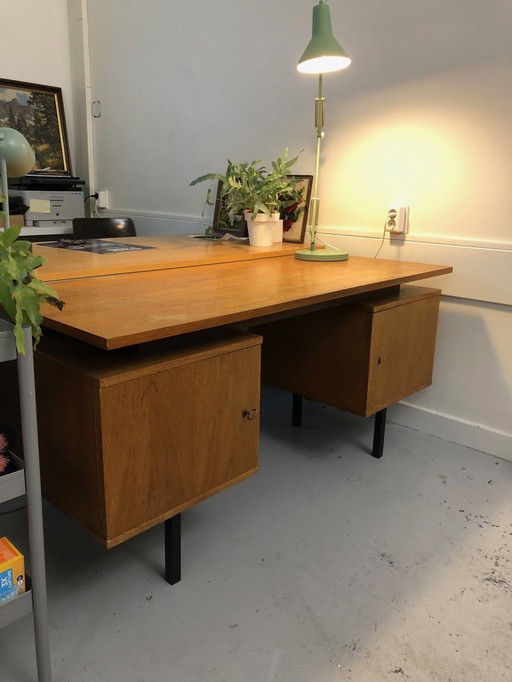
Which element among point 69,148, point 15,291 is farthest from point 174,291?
point 69,148

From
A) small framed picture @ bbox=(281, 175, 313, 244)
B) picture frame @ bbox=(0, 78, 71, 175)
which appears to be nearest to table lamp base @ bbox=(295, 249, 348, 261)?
small framed picture @ bbox=(281, 175, 313, 244)

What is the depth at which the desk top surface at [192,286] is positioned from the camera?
3.55ft

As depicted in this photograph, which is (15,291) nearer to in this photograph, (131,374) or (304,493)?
(131,374)

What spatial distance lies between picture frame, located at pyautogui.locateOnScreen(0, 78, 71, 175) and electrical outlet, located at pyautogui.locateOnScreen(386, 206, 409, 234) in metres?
2.28

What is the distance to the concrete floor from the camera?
1150 millimetres

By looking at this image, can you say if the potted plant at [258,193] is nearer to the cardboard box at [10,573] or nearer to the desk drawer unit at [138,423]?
the desk drawer unit at [138,423]

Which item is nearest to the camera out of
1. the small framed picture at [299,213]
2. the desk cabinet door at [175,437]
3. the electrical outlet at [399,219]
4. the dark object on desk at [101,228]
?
the desk cabinet door at [175,437]

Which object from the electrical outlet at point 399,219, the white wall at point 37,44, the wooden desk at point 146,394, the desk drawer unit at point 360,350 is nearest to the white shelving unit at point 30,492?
the wooden desk at point 146,394

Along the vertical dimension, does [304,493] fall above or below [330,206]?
below

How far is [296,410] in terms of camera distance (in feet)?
7.54

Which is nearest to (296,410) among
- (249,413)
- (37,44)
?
(249,413)

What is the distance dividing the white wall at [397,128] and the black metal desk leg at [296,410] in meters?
0.40

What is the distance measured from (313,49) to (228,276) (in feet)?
2.59

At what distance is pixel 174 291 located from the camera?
142 cm
